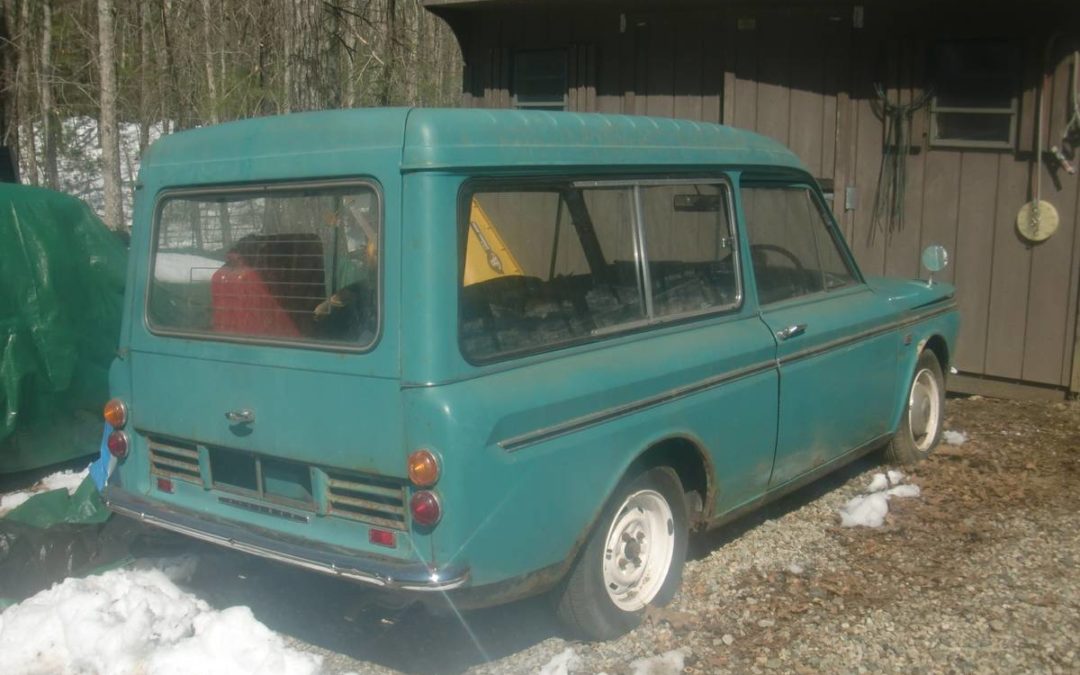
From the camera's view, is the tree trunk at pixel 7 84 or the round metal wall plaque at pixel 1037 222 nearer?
the round metal wall plaque at pixel 1037 222

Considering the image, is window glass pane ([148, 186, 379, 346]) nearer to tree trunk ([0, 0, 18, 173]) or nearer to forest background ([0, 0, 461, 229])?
forest background ([0, 0, 461, 229])

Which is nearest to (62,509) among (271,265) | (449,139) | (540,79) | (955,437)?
(271,265)

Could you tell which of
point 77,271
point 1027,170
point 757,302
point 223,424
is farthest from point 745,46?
point 223,424

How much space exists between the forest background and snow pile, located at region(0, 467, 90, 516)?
3.02 m

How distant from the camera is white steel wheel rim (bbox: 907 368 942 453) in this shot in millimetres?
6156

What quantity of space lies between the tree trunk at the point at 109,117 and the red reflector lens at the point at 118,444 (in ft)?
32.7

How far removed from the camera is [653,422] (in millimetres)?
3982

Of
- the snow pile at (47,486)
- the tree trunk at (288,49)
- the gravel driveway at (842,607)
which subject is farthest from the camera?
the tree trunk at (288,49)

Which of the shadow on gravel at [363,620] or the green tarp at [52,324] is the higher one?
the green tarp at [52,324]

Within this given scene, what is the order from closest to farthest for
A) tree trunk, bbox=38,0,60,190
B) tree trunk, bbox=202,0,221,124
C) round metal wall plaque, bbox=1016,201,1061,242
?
round metal wall plaque, bbox=1016,201,1061,242, tree trunk, bbox=202,0,221,124, tree trunk, bbox=38,0,60,190

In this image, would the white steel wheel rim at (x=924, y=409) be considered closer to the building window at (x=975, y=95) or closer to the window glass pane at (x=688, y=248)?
the window glass pane at (x=688, y=248)

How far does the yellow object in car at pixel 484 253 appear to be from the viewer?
3.55m

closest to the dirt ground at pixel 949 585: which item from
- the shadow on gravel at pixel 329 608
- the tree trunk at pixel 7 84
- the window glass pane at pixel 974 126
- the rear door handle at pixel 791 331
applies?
the shadow on gravel at pixel 329 608

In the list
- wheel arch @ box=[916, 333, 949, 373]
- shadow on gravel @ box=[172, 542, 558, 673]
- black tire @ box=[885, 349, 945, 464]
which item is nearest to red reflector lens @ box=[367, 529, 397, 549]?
shadow on gravel @ box=[172, 542, 558, 673]
